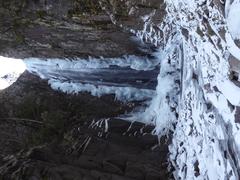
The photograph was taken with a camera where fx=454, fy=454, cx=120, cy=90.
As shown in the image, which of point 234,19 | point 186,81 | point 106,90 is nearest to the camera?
point 234,19

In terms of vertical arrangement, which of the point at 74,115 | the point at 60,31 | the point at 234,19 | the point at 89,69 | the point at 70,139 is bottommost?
the point at 74,115

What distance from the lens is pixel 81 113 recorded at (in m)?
4.15

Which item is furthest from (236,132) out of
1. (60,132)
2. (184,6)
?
(60,132)

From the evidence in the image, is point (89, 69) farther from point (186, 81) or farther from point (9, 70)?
point (186, 81)

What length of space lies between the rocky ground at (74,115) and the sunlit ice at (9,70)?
33cm

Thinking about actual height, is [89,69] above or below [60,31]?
below

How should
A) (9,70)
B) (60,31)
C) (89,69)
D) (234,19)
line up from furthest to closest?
1. (9,70)
2. (89,69)
3. (60,31)
4. (234,19)

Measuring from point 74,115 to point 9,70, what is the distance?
0.97m

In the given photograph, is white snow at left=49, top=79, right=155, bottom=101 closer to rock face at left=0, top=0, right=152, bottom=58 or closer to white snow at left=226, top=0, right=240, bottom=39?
rock face at left=0, top=0, right=152, bottom=58

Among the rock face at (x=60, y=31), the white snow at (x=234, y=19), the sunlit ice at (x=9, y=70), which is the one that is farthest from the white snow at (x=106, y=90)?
the white snow at (x=234, y=19)

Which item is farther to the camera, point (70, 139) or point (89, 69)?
point (89, 69)

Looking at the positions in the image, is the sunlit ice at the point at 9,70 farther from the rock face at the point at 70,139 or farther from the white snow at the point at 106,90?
the white snow at the point at 106,90

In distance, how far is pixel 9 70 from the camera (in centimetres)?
465

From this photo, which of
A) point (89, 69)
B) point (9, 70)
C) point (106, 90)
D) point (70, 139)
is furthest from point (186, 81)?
point (9, 70)
